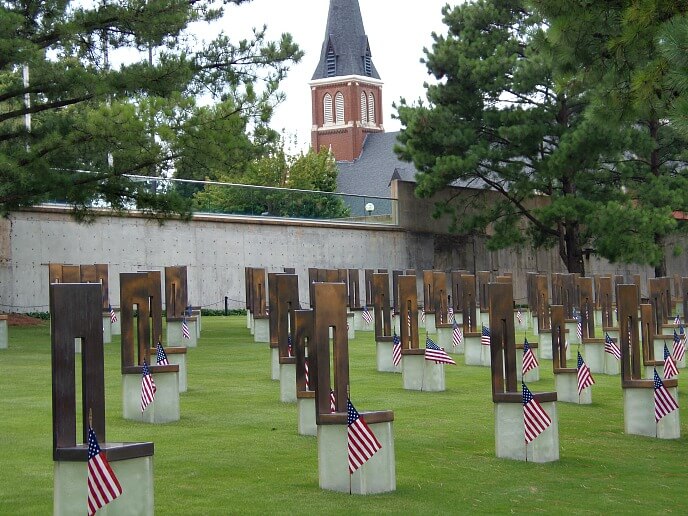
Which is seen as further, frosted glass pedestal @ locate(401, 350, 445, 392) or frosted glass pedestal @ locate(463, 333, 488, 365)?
frosted glass pedestal @ locate(463, 333, 488, 365)

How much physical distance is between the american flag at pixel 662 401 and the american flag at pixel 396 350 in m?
4.67

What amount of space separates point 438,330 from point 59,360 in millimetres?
12911

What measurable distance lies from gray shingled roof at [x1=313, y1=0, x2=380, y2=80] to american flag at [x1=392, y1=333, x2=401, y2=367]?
82009mm

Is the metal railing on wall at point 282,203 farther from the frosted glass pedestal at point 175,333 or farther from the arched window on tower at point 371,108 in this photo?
the arched window on tower at point 371,108

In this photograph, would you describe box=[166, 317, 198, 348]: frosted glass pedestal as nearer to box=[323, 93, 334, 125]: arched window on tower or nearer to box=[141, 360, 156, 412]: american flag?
box=[141, 360, 156, 412]: american flag

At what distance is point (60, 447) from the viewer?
6.79 m

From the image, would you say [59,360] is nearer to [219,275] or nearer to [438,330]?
[438,330]

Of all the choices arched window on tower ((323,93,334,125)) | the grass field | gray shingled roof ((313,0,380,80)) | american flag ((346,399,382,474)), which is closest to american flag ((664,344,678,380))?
the grass field

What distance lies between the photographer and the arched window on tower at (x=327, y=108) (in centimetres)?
10083

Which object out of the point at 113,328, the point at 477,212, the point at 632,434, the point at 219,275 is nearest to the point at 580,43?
the point at 632,434

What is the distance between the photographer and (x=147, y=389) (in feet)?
35.7

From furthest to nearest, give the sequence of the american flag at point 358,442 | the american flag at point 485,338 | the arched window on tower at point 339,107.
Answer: the arched window on tower at point 339,107 → the american flag at point 485,338 → the american flag at point 358,442

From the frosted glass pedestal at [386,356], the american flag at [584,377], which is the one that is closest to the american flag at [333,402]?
the american flag at [584,377]

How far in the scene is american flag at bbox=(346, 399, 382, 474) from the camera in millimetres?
8102
